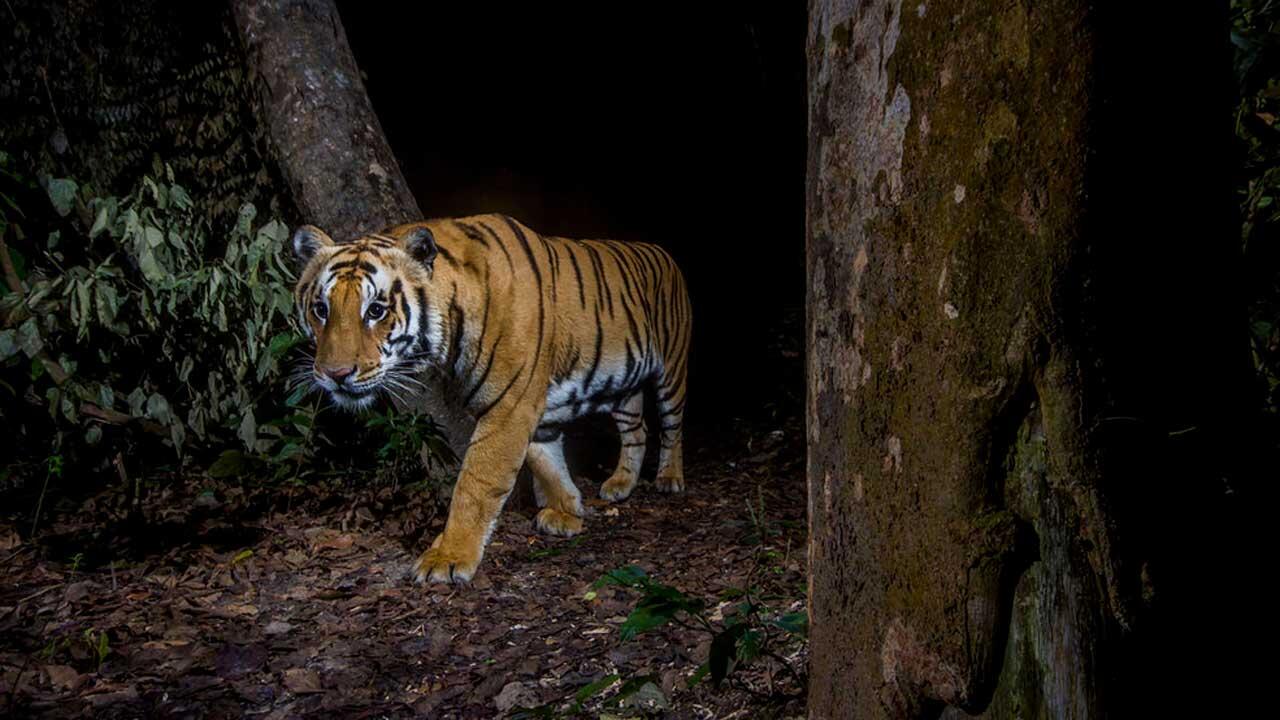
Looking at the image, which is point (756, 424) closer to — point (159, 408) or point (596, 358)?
point (596, 358)

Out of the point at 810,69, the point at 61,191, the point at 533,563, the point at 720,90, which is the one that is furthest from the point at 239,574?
the point at 720,90

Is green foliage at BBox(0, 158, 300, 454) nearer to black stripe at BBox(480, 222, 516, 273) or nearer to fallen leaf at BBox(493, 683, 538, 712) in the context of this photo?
black stripe at BBox(480, 222, 516, 273)

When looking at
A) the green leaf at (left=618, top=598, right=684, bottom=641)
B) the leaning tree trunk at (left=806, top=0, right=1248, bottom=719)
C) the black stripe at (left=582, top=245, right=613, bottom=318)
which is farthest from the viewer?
the black stripe at (left=582, top=245, right=613, bottom=318)

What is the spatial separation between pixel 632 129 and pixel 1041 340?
8.50m

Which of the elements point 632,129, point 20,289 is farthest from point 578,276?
point 632,129

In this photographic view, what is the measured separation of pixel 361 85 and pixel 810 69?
3368 millimetres

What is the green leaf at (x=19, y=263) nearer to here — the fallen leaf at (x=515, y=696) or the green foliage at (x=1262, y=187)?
the fallen leaf at (x=515, y=696)

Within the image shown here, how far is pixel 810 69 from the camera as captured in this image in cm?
146

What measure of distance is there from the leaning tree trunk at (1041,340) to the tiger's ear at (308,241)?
8.22ft

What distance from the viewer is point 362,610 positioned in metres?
3.04

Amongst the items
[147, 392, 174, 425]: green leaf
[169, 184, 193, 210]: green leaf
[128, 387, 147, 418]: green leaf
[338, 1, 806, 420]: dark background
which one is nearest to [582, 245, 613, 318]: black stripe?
[169, 184, 193, 210]: green leaf

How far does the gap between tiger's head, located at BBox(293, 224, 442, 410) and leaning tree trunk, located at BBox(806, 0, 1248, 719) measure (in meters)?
2.20

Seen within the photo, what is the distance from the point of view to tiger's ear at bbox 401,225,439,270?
128 inches

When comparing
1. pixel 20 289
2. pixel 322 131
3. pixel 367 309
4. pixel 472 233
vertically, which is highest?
pixel 322 131
